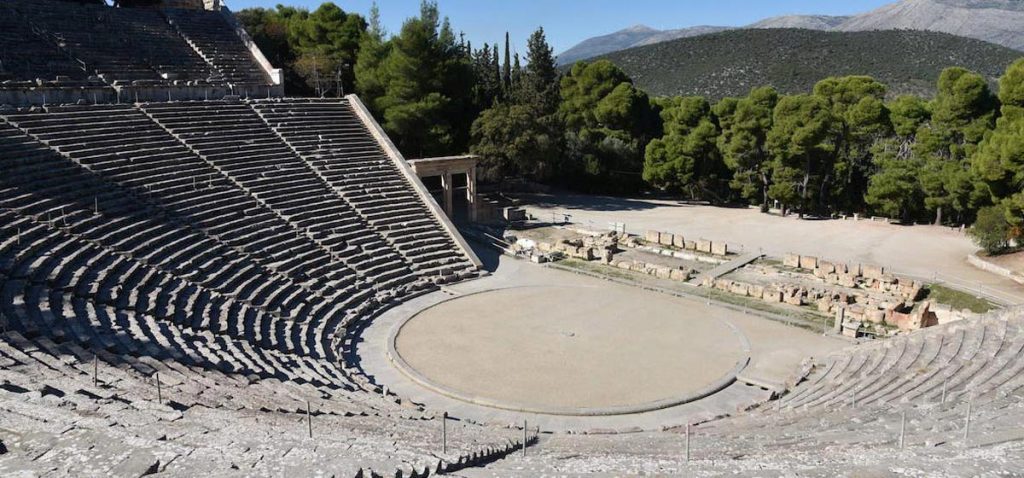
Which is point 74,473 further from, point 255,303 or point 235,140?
point 235,140

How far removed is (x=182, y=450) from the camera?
288 inches

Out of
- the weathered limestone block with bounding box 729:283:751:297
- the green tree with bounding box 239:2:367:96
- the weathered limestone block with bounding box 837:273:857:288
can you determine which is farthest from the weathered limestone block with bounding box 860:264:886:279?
Result: the green tree with bounding box 239:2:367:96

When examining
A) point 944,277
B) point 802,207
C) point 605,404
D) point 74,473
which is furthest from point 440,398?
point 802,207

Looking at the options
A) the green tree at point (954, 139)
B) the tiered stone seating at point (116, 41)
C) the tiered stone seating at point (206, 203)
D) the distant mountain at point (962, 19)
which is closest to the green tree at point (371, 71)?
the tiered stone seating at point (116, 41)

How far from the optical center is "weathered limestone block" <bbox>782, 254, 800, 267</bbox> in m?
26.3

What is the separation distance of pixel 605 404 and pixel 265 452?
865 centimetres

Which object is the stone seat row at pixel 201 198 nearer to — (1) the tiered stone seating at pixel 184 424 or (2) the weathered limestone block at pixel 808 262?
(1) the tiered stone seating at pixel 184 424

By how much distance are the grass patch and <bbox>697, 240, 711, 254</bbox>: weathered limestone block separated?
25.6ft

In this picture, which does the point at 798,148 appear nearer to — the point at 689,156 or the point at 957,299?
the point at 689,156

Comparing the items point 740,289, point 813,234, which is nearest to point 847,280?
point 740,289

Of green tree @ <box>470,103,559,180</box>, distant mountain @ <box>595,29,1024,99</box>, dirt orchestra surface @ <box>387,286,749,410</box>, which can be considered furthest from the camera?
distant mountain @ <box>595,29,1024,99</box>

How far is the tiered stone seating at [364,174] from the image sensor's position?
25344mm

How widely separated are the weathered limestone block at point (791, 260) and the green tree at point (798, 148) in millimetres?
11506

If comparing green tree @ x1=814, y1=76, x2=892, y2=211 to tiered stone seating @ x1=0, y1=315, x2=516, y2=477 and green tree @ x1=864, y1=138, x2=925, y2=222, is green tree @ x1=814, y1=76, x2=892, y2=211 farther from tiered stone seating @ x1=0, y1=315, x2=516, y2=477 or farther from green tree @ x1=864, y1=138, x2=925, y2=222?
tiered stone seating @ x1=0, y1=315, x2=516, y2=477
